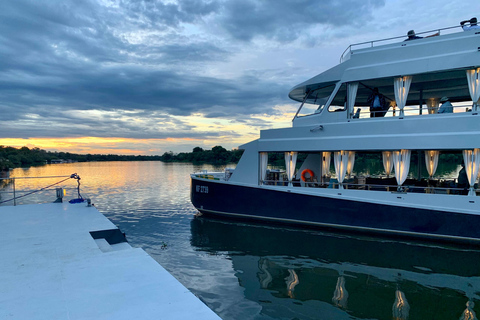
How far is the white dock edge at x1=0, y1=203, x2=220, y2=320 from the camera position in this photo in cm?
349

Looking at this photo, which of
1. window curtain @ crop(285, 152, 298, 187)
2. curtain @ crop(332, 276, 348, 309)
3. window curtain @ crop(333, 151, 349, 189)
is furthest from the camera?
window curtain @ crop(285, 152, 298, 187)

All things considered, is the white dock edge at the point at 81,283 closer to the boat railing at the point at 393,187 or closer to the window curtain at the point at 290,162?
the window curtain at the point at 290,162

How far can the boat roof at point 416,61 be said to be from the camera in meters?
10.1

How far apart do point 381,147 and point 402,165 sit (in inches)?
37.8

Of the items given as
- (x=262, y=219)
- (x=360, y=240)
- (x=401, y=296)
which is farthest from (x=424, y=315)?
(x=262, y=219)

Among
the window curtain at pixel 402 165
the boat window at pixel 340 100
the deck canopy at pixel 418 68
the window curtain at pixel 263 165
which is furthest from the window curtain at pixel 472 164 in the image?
the window curtain at pixel 263 165

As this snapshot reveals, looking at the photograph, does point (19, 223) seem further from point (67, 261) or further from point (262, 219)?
point (262, 219)

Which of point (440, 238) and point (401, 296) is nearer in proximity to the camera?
point (401, 296)

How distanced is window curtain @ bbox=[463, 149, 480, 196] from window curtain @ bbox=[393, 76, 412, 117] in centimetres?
250

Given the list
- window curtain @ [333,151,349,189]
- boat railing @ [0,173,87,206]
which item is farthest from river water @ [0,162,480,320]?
boat railing @ [0,173,87,206]

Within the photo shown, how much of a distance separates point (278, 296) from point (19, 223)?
277 inches

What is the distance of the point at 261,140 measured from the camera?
13633mm

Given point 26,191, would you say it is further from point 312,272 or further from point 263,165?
point 312,272

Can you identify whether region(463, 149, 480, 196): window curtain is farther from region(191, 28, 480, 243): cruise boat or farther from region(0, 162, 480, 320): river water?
region(0, 162, 480, 320): river water
